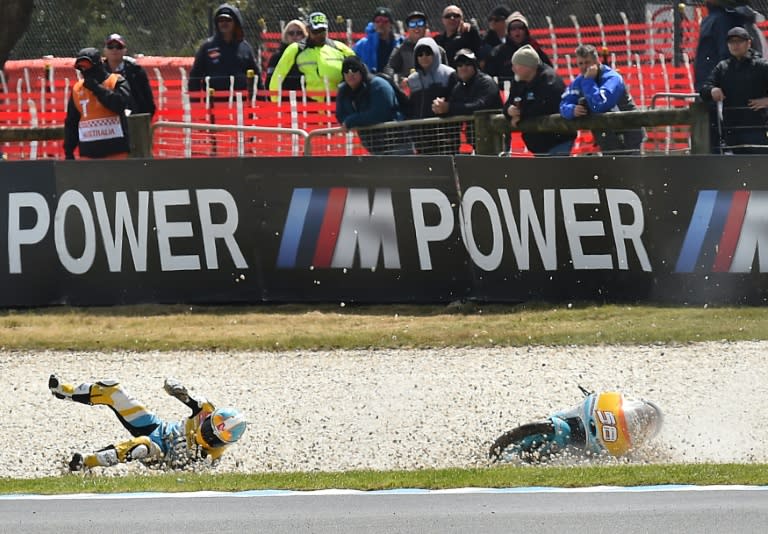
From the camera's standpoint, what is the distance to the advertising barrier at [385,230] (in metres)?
11.3

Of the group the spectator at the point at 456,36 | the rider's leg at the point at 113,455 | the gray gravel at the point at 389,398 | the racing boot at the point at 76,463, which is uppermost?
the spectator at the point at 456,36

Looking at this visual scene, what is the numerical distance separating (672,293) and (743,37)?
2.17 metres

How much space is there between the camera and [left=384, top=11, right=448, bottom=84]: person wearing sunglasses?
1438 cm

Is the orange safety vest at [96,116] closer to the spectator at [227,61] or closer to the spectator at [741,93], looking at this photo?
the spectator at [227,61]

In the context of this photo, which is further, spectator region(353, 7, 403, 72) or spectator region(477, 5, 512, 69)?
spectator region(353, 7, 403, 72)

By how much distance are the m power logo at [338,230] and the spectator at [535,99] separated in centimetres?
136

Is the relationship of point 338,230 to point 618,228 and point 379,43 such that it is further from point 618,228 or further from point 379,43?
point 379,43

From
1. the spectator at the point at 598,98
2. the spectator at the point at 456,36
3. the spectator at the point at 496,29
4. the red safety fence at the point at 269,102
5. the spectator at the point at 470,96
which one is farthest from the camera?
the spectator at the point at 496,29

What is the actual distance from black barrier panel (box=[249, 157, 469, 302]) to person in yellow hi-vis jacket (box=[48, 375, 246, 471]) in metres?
4.38

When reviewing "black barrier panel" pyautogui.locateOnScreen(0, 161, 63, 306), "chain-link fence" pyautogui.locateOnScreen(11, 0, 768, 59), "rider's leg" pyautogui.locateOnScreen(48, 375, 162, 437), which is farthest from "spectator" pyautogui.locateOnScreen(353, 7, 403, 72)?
"rider's leg" pyautogui.locateOnScreen(48, 375, 162, 437)

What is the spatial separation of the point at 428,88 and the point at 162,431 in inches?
235

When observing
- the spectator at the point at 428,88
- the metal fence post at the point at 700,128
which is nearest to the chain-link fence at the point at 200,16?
the spectator at the point at 428,88

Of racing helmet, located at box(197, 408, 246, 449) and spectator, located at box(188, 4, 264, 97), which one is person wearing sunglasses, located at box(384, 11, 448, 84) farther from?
racing helmet, located at box(197, 408, 246, 449)

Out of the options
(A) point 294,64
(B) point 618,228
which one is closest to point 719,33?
(B) point 618,228
